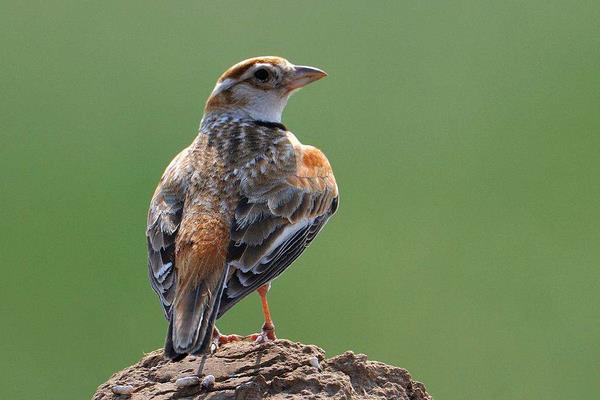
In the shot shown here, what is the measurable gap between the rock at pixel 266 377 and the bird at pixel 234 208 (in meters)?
0.17

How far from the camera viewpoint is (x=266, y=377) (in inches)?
267

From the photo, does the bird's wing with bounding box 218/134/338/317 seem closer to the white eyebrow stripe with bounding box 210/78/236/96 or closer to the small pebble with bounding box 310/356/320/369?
the small pebble with bounding box 310/356/320/369

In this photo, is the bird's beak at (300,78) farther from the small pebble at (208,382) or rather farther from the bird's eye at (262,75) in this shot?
the small pebble at (208,382)

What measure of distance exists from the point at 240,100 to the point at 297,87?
0.48m

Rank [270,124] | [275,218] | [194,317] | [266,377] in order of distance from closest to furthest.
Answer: [266,377]
[194,317]
[275,218]
[270,124]

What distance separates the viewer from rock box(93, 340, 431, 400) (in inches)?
264

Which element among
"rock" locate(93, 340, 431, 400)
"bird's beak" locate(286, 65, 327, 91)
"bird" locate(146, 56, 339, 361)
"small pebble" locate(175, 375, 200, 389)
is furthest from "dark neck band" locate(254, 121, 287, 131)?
"small pebble" locate(175, 375, 200, 389)

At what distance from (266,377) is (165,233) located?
165cm

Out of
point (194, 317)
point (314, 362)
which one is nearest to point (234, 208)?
point (194, 317)

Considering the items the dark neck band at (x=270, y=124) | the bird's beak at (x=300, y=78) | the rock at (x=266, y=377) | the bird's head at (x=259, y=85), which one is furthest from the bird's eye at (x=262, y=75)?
the rock at (x=266, y=377)

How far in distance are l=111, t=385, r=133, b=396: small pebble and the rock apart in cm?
Result: 1

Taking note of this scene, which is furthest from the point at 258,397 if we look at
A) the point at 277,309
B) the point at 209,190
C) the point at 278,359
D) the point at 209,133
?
the point at 277,309

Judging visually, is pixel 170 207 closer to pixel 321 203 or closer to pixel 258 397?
pixel 321 203

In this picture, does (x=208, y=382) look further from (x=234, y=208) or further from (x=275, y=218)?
(x=275, y=218)
